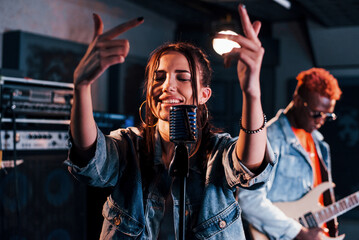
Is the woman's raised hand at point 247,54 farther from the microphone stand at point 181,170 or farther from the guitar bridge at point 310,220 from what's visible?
the guitar bridge at point 310,220

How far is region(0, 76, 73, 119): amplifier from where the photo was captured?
2959 mm

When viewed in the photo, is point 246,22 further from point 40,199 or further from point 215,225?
point 40,199

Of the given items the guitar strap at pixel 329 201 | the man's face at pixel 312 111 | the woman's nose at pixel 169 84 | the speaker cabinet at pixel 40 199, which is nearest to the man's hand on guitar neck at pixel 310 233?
the guitar strap at pixel 329 201

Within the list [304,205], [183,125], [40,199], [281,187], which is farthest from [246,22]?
[40,199]

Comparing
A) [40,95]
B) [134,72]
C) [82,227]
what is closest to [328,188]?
[82,227]

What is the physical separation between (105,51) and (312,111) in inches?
82.8

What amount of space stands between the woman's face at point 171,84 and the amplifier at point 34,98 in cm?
175

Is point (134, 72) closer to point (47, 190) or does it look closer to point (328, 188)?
point (47, 190)

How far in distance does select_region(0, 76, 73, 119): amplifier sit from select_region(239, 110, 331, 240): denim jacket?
57.7 inches

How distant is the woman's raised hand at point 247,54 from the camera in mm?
1128

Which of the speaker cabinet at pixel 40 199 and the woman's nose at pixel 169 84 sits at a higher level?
the woman's nose at pixel 169 84

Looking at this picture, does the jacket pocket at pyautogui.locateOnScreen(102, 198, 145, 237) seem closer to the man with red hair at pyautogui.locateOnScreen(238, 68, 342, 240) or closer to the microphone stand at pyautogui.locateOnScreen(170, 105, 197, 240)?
the microphone stand at pyautogui.locateOnScreen(170, 105, 197, 240)

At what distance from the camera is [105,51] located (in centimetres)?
113

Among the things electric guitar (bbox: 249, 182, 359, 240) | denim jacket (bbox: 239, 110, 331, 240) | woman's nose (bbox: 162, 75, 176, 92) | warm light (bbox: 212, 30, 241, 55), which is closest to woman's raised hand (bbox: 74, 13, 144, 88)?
warm light (bbox: 212, 30, 241, 55)
